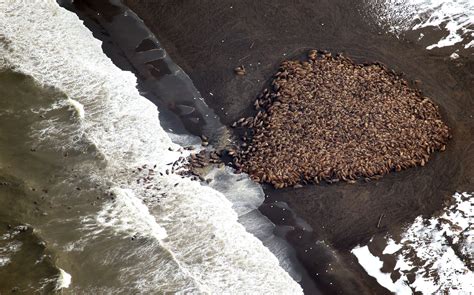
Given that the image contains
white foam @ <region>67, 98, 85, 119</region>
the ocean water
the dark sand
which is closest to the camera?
the ocean water

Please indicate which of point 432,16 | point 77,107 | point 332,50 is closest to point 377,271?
point 332,50

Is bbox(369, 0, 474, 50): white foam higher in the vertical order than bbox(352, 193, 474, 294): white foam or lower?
higher

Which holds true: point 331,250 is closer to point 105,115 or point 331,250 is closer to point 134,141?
point 134,141

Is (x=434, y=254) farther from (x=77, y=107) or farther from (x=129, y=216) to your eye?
(x=77, y=107)

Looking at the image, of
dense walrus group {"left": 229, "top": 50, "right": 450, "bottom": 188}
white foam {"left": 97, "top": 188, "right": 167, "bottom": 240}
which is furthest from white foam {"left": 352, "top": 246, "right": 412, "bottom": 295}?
white foam {"left": 97, "top": 188, "right": 167, "bottom": 240}

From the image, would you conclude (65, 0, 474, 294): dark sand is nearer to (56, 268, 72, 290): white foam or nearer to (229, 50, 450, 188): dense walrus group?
(229, 50, 450, 188): dense walrus group

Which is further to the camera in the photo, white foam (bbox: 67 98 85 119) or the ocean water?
white foam (bbox: 67 98 85 119)
